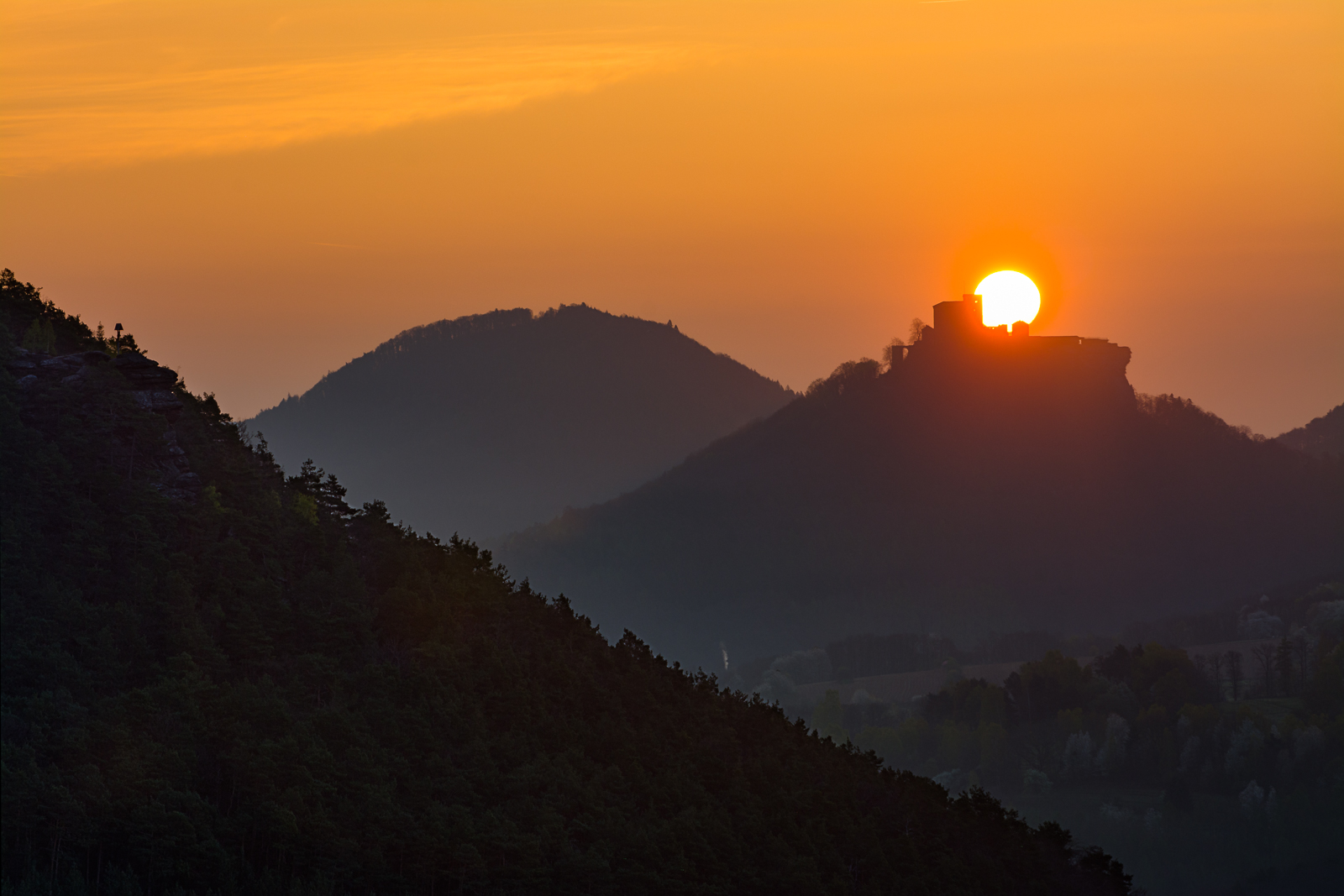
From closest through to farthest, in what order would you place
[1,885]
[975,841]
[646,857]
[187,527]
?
[1,885], [646,857], [187,527], [975,841]

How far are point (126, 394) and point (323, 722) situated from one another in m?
32.2

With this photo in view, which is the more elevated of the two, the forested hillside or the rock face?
the rock face

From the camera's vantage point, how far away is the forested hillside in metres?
86.4

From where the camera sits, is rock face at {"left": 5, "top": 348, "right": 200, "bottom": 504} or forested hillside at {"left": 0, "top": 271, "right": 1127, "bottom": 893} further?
rock face at {"left": 5, "top": 348, "right": 200, "bottom": 504}

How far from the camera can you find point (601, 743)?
12112 centimetres

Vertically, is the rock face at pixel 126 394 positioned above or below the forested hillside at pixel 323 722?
above

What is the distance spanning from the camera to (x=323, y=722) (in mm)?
101438

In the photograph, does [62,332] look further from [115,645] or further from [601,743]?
[601,743]

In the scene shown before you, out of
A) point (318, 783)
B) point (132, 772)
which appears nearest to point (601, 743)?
point (318, 783)

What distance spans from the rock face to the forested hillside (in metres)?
0.26

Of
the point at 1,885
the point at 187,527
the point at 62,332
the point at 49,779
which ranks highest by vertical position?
the point at 62,332

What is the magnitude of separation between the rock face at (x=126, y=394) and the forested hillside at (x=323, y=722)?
0.85 ft

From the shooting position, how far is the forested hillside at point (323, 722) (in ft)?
284

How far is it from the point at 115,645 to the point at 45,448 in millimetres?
18674
